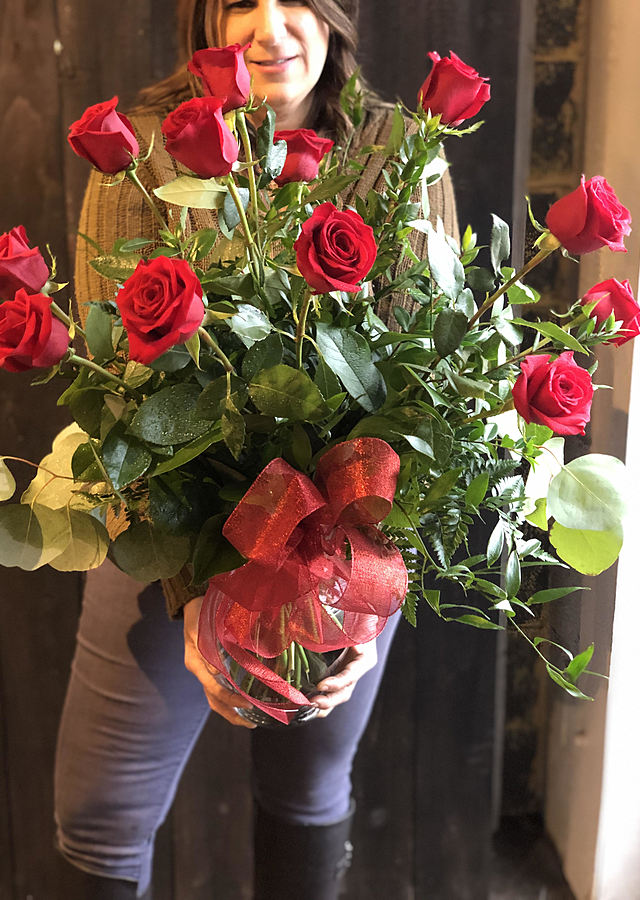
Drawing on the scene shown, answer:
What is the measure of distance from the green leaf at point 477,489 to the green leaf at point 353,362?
86mm

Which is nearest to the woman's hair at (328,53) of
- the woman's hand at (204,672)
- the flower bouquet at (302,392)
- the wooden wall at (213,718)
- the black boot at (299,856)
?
the wooden wall at (213,718)

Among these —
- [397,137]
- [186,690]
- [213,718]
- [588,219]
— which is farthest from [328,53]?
[213,718]

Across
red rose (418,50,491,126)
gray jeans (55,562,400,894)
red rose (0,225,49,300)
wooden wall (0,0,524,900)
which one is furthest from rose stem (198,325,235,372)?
wooden wall (0,0,524,900)

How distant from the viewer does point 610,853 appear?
1026 mm

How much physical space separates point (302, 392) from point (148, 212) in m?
0.39

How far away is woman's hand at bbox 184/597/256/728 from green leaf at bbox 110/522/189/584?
0.52 feet

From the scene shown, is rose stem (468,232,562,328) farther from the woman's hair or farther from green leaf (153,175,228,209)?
the woman's hair

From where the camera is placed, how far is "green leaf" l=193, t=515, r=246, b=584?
595 mm

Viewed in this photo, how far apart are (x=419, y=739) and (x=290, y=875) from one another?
0.27 metres

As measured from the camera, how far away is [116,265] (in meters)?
0.58

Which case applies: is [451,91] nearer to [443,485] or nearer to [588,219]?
[588,219]

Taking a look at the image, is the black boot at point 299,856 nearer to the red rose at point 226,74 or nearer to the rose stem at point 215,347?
the rose stem at point 215,347

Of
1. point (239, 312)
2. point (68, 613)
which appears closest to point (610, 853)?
point (68, 613)

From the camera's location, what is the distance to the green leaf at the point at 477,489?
0.56 m
